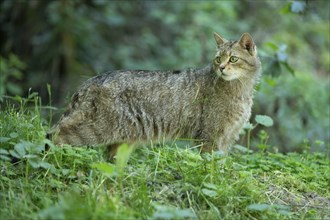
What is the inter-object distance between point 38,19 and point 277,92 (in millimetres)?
5337

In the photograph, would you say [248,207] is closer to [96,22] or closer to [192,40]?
[192,40]

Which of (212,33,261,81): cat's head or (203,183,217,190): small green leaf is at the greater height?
(212,33,261,81): cat's head

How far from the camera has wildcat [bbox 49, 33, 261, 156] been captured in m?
5.18

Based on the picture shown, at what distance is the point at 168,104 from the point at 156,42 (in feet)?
24.6

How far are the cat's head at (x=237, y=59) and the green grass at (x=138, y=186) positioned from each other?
3.56 feet

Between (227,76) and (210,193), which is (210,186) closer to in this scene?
(210,193)

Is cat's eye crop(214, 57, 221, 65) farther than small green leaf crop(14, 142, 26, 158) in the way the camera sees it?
Yes

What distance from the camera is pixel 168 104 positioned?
18.1 feet

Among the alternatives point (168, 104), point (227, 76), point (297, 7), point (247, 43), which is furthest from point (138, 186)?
point (297, 7)

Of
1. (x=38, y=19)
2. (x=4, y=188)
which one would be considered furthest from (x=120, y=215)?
(x=38, y=19)

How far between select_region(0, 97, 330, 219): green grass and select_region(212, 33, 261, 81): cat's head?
1.08 meters

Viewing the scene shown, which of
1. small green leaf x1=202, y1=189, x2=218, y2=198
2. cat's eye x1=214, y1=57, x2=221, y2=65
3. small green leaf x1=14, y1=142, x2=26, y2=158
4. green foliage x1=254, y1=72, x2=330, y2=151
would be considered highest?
cat's eye x1=214, y1=57, x2=221, y2=65

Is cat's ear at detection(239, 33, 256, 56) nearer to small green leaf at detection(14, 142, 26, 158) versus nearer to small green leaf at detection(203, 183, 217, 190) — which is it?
small green leaf at detection(203, 183, 217, 190)

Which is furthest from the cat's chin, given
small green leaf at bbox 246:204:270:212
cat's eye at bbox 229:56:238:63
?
small green leaf at bbox 246:204:270:212
